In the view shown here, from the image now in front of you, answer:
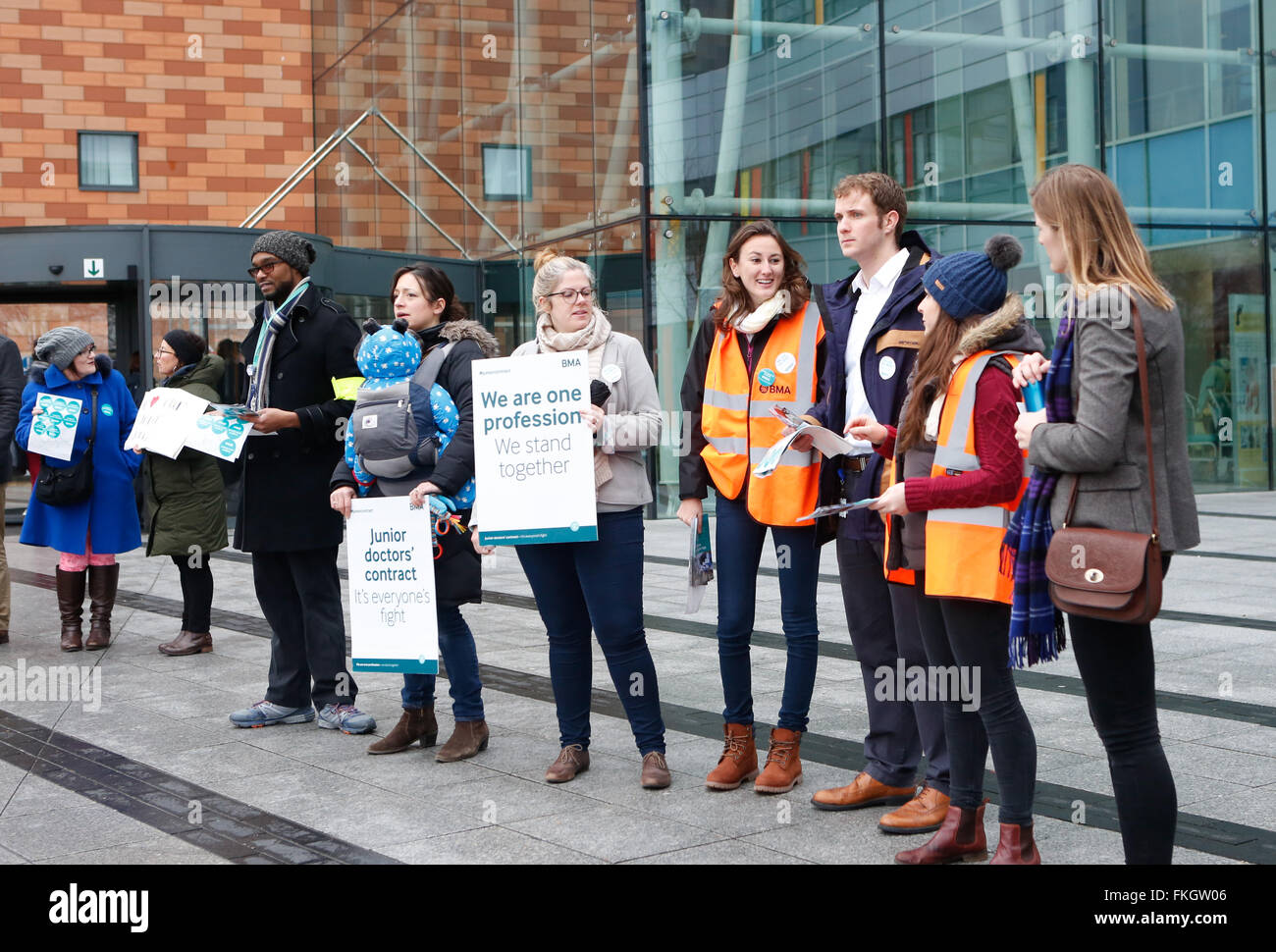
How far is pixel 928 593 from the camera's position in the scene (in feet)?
12.2

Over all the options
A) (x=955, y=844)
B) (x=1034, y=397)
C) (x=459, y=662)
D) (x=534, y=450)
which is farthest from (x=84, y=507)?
(x=1034, y=397)

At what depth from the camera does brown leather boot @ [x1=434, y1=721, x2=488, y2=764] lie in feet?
17.2

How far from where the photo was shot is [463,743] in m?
5.28

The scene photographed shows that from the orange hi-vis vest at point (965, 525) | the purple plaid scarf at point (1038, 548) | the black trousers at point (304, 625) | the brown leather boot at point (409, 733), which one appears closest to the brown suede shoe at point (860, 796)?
the orange hi-vis vest at point (965, 525)

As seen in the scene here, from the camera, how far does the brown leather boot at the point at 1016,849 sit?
3719 mm

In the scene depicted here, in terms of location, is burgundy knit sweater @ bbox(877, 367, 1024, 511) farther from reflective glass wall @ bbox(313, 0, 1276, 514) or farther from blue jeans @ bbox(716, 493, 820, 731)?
reflective glass wall @ bbox(313, 0, 1276, 514)

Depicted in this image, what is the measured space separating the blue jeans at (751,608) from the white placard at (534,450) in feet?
1.54

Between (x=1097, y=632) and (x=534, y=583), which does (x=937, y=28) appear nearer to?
(x=534, y=583)

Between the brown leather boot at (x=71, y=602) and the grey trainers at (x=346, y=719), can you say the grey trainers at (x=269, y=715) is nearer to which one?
the grey trainers at (x=346, y=719)

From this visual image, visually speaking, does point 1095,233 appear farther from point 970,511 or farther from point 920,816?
point 920,816

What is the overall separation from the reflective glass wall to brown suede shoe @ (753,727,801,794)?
10339mm

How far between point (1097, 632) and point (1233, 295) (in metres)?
16.3

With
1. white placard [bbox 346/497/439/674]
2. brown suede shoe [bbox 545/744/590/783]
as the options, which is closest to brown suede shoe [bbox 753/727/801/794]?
brown suede shoe [bbox 545/744/590/783]
